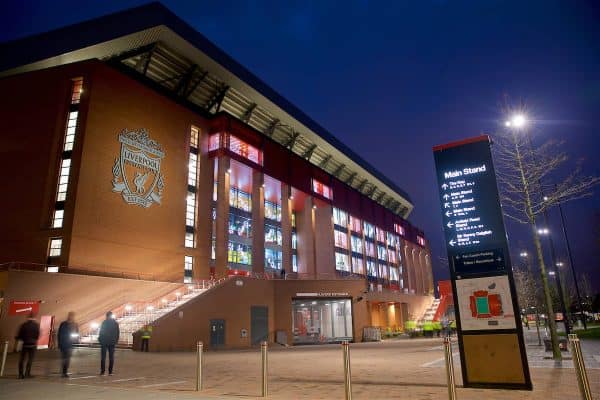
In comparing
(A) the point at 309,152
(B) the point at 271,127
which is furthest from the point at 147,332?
(A) the point at 309,152

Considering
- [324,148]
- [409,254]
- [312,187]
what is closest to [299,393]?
[312,187]

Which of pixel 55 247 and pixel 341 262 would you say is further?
pixel 341 262

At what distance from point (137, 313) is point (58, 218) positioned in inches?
359

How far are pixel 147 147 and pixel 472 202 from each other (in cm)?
3126

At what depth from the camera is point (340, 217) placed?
62156 millimetres

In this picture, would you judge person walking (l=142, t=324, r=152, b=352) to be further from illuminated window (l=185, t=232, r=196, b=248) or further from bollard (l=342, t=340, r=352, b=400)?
bollard (l=342, t=340, r=352, b=400)

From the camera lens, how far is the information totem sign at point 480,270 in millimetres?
9070

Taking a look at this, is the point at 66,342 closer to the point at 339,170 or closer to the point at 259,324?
the point at 259,324

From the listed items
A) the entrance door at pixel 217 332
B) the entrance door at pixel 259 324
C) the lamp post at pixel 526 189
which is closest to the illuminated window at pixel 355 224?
the entrance door at pixel 259 324

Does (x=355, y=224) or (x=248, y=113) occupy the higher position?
(x=248, y=113)

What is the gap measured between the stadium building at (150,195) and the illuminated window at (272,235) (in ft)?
0.64

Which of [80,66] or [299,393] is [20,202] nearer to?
[80,66]

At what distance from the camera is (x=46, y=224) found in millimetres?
29453

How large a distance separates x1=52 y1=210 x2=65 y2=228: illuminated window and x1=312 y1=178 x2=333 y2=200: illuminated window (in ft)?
106
